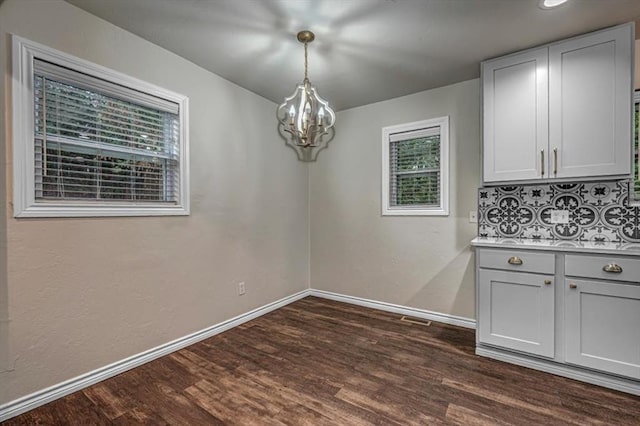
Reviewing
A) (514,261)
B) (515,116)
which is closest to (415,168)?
(515,116)

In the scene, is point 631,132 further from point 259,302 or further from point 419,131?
point 259,302

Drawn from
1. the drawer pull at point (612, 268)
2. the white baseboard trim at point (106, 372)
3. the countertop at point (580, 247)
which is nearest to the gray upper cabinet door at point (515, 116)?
the countertop at point (580, 247)

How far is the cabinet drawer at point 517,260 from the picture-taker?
2150 mm

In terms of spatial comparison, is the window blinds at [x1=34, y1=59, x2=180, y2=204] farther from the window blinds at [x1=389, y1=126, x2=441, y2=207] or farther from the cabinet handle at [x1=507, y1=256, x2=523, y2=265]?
the cabinet handle at [x1=507, y1=256, x2=523, y2=265]

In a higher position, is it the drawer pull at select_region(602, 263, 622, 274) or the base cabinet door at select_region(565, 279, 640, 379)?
the drawer pull at select_region(602, 263, 622, 274)

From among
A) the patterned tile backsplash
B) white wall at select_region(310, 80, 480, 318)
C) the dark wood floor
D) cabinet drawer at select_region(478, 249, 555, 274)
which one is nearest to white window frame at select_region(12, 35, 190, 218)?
the dark wood floor

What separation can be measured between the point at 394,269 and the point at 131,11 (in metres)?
3.27

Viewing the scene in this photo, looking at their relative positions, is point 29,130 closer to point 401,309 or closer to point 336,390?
point 336,390

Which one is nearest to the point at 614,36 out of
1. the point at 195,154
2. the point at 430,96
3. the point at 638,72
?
the point at 638,72

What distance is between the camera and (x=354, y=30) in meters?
2.15

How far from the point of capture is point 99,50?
2039 millimetres

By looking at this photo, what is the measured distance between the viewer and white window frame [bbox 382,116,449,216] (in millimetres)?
3088

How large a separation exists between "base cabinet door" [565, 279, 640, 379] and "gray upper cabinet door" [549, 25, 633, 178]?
837 mm

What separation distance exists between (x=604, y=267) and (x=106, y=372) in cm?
349
